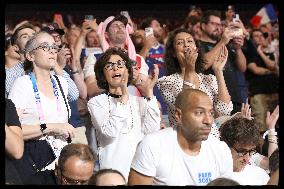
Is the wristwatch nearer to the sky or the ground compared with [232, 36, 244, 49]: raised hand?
nearer to the ground

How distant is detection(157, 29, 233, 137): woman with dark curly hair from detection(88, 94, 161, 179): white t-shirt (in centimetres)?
31

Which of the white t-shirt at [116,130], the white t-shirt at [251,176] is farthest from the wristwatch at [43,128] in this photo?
the white t-shirt at [251,176]

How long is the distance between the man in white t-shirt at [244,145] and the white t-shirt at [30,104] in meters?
1.28

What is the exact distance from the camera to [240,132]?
5824 mm

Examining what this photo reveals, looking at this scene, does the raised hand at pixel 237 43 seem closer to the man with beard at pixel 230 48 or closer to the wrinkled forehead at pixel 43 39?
the man with beard at pixel 230 48

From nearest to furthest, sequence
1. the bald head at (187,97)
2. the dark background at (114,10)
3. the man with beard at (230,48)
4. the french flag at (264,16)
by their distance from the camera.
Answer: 1. the bald head at (187,97)
2. the man with beard at (230,48)
3. the dark background at (114,10)
4. the french flag at (264,16)

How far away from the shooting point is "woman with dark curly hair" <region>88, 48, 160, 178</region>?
19.9 feet

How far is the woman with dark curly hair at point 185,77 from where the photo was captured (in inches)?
252

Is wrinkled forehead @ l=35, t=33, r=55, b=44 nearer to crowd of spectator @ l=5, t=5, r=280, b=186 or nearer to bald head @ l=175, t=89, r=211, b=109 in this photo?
crowd of spectator @ l=5, t=5, r=280, b=186

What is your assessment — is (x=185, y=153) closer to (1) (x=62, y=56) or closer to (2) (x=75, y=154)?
(2) (x=75, y=154)

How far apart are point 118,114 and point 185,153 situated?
2.87 ft

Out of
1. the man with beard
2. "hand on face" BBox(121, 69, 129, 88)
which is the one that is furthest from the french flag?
"hand on face" BBox(121, 69, 129, 88)

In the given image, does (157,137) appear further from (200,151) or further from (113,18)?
(113,18)
